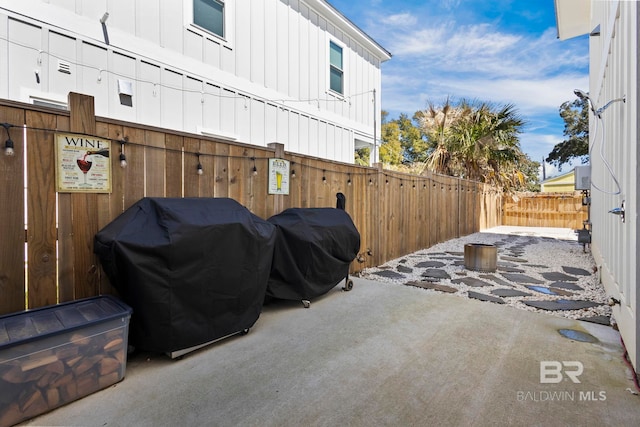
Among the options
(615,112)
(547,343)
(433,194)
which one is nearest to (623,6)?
(615,112)

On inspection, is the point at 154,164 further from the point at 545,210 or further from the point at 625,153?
the point at 545,210

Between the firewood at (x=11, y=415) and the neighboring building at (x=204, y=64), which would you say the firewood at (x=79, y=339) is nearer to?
the firewood at (x=11, y=415)

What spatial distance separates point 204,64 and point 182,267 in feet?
12.7

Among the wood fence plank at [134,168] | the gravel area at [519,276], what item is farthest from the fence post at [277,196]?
the gravel area at [519,276]

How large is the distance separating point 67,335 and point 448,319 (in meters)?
2.80

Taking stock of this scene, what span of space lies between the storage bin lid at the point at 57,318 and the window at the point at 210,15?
437 cm

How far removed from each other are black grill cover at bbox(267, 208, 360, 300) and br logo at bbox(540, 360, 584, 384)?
6.42 ft

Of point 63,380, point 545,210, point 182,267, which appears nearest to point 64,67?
point 182,267

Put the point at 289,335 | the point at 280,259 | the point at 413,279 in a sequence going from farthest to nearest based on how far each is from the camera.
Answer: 1. the point at 413,279
2. the point at 280,259
3. the point at 289,335

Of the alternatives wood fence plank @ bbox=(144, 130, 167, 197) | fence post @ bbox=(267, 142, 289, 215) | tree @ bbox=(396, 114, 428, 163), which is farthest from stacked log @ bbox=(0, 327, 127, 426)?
tree @ bbox=(396, 114, 428, 163)

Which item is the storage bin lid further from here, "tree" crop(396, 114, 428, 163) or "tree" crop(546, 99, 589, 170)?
"tree" crop(546, 99, 589, 170)

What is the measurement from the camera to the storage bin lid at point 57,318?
1597 millimetres

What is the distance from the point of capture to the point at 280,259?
10.4 ft

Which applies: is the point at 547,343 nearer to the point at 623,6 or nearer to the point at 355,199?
the point at 623,6
